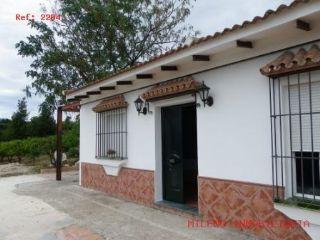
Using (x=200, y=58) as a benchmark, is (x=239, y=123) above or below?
below

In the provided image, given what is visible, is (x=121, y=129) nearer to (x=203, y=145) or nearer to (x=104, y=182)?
(x=104, y=182)

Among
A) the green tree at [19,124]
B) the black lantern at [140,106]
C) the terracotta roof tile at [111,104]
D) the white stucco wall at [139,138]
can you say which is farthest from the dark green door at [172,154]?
the green tree at [19,124]

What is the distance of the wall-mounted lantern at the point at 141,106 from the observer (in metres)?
8.57

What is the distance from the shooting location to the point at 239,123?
237 inches

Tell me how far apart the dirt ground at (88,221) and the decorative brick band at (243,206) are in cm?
32

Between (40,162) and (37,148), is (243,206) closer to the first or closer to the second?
(37,148)

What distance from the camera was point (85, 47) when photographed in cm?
2172

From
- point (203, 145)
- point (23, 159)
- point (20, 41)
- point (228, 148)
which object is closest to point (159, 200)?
point (203, 145)

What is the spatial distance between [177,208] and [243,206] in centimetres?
202

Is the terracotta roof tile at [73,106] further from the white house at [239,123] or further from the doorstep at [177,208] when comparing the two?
the doorstep at [177,208]

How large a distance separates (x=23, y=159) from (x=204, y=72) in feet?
74.2

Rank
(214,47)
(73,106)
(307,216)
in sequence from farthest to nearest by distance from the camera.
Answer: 1. (73,106)
2. (214,47)
3. (307,216)

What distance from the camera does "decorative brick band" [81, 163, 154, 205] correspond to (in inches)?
334

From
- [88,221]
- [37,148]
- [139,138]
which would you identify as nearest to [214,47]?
[139,138]
